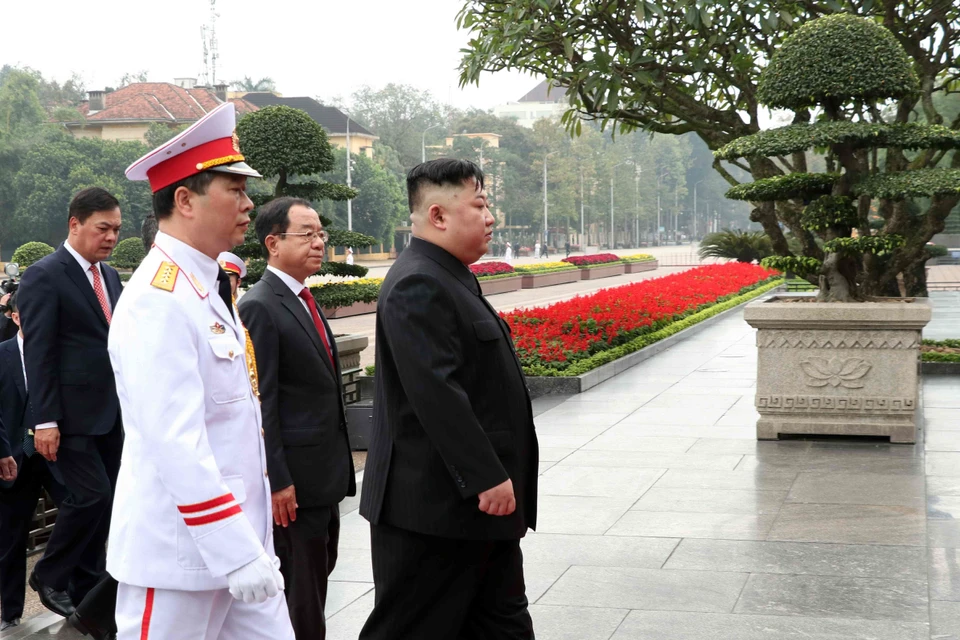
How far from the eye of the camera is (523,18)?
37.2ft

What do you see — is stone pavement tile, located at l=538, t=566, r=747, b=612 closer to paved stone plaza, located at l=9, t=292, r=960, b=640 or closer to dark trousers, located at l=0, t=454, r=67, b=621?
paved stone plaza, located at l=9, t=292, r=960, b=640

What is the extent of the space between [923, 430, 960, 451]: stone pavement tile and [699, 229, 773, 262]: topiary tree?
87.4 ft

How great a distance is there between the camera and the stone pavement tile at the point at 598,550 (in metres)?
5.34

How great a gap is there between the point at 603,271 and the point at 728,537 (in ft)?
129

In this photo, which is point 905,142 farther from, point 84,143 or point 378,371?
point 84,143

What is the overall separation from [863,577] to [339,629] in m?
2.34

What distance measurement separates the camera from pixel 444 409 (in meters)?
2.99

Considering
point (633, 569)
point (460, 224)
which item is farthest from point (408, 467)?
point (633, 569)

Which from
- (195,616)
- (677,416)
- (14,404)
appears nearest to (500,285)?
(677,416)

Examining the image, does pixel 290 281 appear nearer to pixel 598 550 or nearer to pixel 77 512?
pixel 77 512

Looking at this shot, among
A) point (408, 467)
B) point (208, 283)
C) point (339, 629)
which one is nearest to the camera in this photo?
point (208, 283)

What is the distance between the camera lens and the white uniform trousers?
2443mm

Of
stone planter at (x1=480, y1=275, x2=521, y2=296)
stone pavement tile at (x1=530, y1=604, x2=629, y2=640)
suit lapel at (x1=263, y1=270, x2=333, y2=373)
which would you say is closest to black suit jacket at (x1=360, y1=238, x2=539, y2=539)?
suit lapel at (x1=263, y1=270, x2=333, y2=373)

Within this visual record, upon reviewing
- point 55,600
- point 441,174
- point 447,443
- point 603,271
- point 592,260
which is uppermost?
point 441,174
